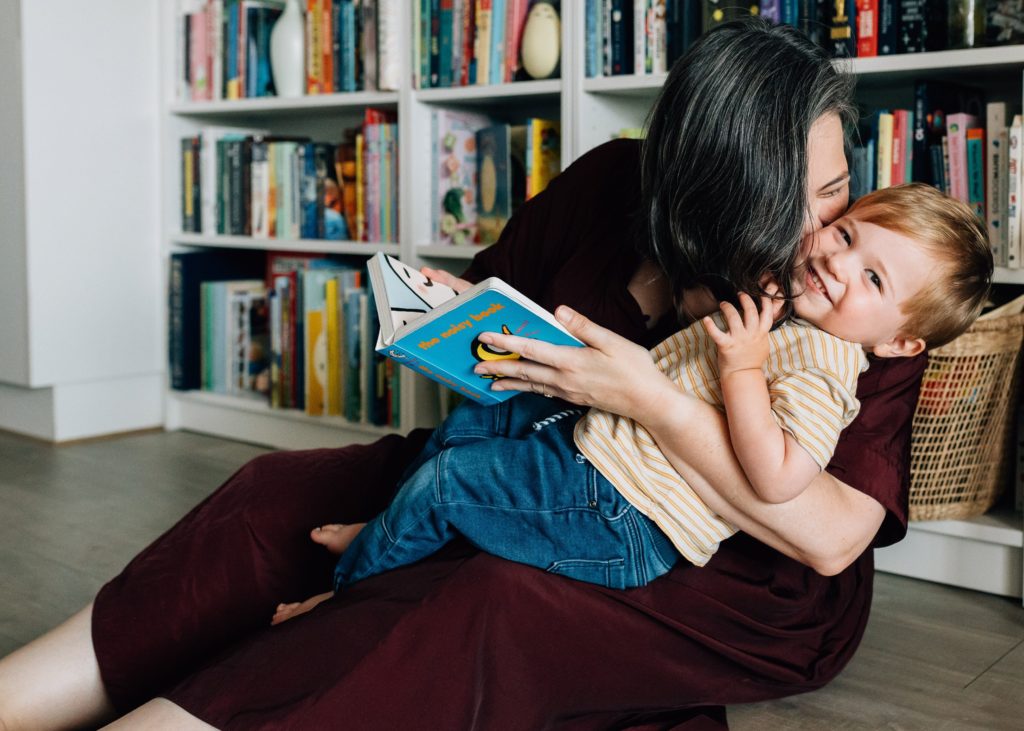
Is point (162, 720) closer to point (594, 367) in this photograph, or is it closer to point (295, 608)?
point (295, 608)

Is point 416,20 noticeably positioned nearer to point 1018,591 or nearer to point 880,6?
point 880,6

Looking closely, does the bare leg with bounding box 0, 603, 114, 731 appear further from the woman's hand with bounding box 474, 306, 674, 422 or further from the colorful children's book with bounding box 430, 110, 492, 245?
the colorful children's book with bounding box 430, 110, 492, 245

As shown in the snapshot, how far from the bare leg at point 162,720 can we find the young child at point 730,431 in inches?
9.9

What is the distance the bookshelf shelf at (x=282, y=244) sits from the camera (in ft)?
8.96

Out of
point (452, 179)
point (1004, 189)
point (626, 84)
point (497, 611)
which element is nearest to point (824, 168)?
point (497, 611)

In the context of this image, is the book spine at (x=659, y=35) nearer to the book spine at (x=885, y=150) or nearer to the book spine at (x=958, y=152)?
the book spine at (x=885, y=150)

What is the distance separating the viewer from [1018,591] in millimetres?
1936

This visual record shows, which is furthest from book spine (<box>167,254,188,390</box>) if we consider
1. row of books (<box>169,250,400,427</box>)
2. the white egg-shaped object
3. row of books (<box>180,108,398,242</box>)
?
the white egg-shaped object

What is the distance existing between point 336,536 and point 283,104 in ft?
5.85

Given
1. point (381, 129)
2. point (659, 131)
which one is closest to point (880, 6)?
point (659, 131)

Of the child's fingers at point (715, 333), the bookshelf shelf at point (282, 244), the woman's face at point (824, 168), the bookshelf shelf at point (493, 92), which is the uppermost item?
the bookshelf shelf at point (493, 92)

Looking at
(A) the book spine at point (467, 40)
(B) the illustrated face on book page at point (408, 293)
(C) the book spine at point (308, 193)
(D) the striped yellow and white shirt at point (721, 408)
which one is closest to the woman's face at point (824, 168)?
(D) the striped yellow and white shirt at point (721, 408)

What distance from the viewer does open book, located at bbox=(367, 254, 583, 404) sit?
1.14m

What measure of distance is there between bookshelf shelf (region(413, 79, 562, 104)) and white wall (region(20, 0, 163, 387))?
0.97 m
